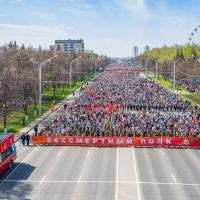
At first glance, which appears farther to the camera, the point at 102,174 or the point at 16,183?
the point at 102,174

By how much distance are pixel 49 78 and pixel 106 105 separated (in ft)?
84.7

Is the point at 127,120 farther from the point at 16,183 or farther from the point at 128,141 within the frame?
the point at 16,183

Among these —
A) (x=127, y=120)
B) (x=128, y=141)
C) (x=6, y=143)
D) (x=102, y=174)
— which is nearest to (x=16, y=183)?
(x=6, y=143)

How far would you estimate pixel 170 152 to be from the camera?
141 feet

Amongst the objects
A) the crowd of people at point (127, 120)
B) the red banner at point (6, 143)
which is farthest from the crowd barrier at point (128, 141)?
the red banner at point (6, 143)

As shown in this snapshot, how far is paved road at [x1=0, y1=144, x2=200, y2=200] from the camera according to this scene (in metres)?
29.7

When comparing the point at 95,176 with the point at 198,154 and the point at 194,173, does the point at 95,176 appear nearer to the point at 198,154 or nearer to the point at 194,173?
the point at 194,173

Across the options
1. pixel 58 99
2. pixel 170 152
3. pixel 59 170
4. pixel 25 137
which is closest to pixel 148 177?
pixel 59 170

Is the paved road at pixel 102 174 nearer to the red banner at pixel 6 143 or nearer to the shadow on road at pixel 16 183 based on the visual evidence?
the shadow on road at pixel 16 183

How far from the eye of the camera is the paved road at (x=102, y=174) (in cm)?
2973

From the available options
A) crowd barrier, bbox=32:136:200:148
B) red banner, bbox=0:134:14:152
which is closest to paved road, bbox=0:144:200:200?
crowd barrier, bbox=32:136:200:148

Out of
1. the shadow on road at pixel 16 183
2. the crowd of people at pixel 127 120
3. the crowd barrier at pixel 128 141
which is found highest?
the crowd of people at pixel 127 120

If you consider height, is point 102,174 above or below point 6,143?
below

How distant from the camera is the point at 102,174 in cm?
3450
